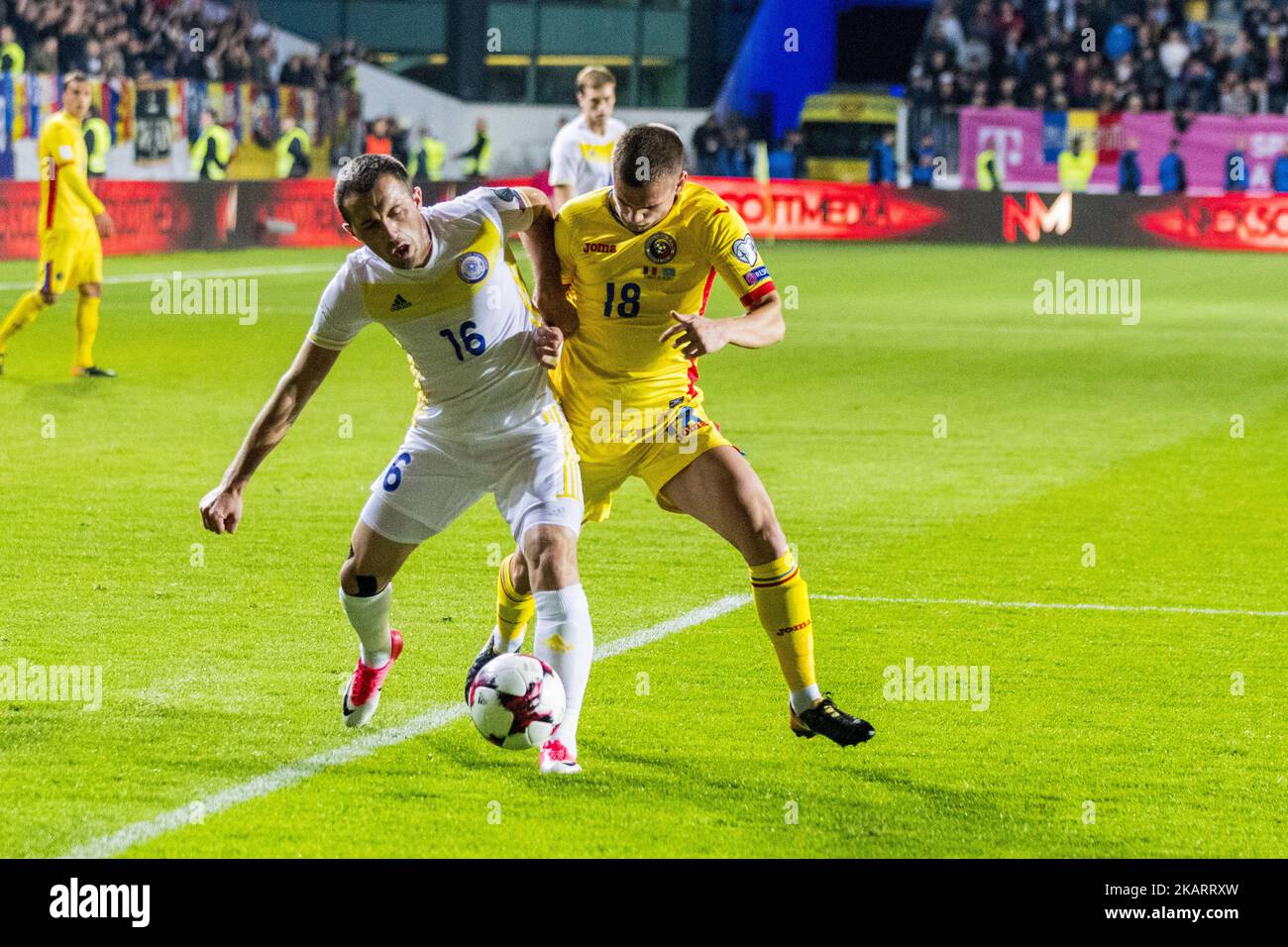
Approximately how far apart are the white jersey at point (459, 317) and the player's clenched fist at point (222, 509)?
519mm

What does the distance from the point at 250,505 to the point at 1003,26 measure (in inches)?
1387

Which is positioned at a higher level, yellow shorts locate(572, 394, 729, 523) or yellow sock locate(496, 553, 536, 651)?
yellow shorts locate(572, 394, 729, 523)

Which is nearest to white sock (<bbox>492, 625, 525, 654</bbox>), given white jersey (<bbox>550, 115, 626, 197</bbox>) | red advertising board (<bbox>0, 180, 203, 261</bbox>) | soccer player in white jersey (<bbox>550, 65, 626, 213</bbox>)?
soccer player in white jersey (<bbox>550, 65, 626, 213</bbox>)

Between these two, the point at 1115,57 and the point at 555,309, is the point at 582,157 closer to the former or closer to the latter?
the point at 555,309

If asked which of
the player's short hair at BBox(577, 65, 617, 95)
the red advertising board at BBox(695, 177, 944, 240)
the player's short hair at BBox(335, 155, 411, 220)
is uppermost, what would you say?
the player's short hair at BBox(335, 155, 411, 220)

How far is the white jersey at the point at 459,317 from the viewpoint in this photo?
572 cm

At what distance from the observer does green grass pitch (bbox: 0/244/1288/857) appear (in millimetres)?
5266

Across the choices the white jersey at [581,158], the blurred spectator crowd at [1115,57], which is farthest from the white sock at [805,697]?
the blurred spectator crowd at [1115,57]

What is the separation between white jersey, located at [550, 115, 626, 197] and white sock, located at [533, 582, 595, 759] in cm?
1074

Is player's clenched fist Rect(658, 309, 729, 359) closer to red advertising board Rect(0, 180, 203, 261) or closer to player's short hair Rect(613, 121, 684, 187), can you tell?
player's short hair Rect(613, 121, 684, 187)

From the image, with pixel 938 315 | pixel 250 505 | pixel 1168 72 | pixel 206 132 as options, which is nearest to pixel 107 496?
pixel 250 505

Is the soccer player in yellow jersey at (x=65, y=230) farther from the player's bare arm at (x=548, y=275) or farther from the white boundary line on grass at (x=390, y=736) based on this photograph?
the player's bare arm at (x=548, y=275)

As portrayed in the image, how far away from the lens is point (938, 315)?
69.6 ft

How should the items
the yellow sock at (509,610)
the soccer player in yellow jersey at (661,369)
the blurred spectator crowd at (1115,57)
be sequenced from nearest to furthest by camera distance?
the soccer player in yellow jersey at (661,369) < the yellow sock at (509,610) < the blurred spectator crowd at (1115,57)
